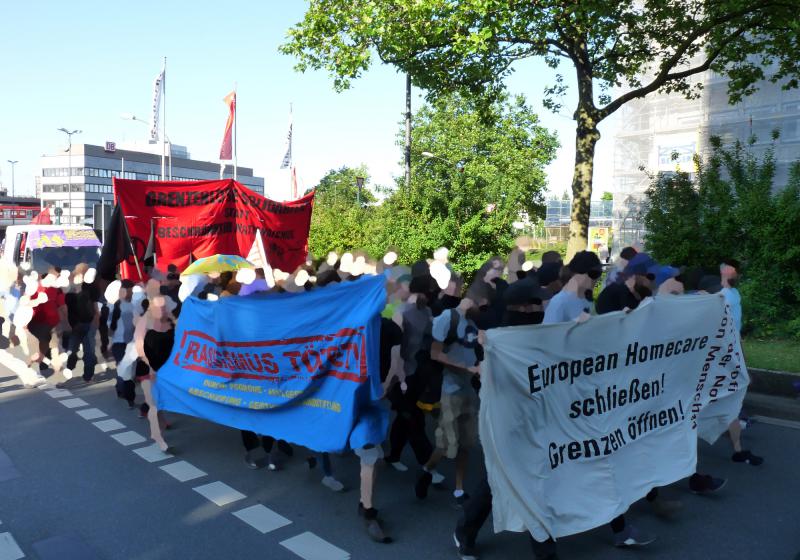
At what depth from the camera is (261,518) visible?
5059 millimetres


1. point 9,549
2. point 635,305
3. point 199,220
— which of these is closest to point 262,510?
point 9,549

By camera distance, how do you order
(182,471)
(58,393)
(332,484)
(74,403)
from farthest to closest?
(58,393), (74,403), (182,471), (332,484)

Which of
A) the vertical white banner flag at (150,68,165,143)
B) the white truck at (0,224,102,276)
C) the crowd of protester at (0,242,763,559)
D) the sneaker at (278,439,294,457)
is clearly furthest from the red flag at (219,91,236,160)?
the sneaker at (278,439,294,457)

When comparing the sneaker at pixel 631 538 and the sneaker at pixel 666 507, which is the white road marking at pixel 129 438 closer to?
the sneaker at pixel 631 538

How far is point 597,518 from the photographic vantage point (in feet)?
14.2

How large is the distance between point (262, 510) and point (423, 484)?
4.39 feet

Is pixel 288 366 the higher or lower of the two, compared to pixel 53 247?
lower

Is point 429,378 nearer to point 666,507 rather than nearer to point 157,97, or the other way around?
point 666,507

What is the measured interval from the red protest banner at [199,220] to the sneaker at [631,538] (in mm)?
9111

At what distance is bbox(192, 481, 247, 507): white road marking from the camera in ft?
17.7

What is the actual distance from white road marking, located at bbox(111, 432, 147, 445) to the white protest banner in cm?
453

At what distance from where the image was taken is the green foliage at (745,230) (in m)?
11.3

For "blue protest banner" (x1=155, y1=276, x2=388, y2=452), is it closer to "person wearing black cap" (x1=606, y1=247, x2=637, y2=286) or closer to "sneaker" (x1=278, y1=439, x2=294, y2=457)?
"sneaker" (x1=278, y1=439, x2=294, y2=457)

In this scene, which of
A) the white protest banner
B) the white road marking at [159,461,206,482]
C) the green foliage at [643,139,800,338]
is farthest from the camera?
the green foliage at [643,139,800,338]
